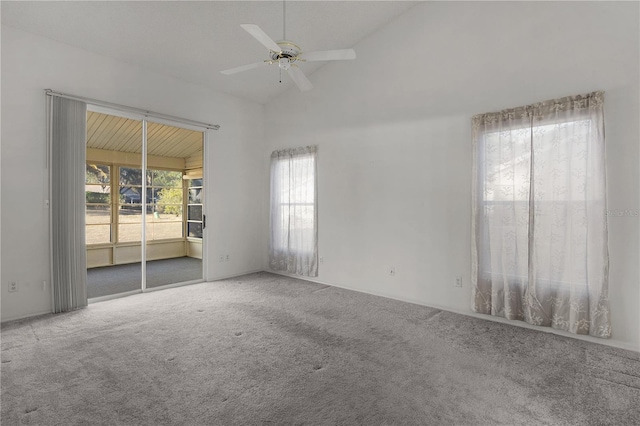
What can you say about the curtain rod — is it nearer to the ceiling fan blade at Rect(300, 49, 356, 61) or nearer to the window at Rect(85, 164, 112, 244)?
the window at Rect(85, 164, 112, 244)

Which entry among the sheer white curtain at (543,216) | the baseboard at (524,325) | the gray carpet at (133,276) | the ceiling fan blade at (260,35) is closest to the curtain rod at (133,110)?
the gray carpet at (133,276)

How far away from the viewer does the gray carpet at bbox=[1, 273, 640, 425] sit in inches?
76.9

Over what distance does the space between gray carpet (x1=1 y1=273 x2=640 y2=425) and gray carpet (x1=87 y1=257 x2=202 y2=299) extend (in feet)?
2.86

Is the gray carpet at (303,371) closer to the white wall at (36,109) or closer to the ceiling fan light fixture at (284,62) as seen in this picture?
the white wall at (36,109)

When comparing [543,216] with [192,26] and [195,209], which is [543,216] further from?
[195,209]

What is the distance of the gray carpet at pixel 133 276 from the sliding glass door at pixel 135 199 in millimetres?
10

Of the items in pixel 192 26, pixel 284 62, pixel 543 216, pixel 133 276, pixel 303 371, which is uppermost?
pixel 192 26

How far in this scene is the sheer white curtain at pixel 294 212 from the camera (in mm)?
5383

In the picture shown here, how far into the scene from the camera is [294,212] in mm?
5609

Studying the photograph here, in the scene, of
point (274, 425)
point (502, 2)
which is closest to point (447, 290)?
point (274, 425)

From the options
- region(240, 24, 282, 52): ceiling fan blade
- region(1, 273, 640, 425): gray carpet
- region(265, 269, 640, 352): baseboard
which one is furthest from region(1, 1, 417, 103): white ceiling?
region(265, 269, 640, 352): baseboard

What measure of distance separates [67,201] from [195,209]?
73.2 inches

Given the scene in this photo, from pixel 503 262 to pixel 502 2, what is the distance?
2831mm

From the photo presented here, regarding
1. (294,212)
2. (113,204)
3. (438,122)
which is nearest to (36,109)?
(113,204)
